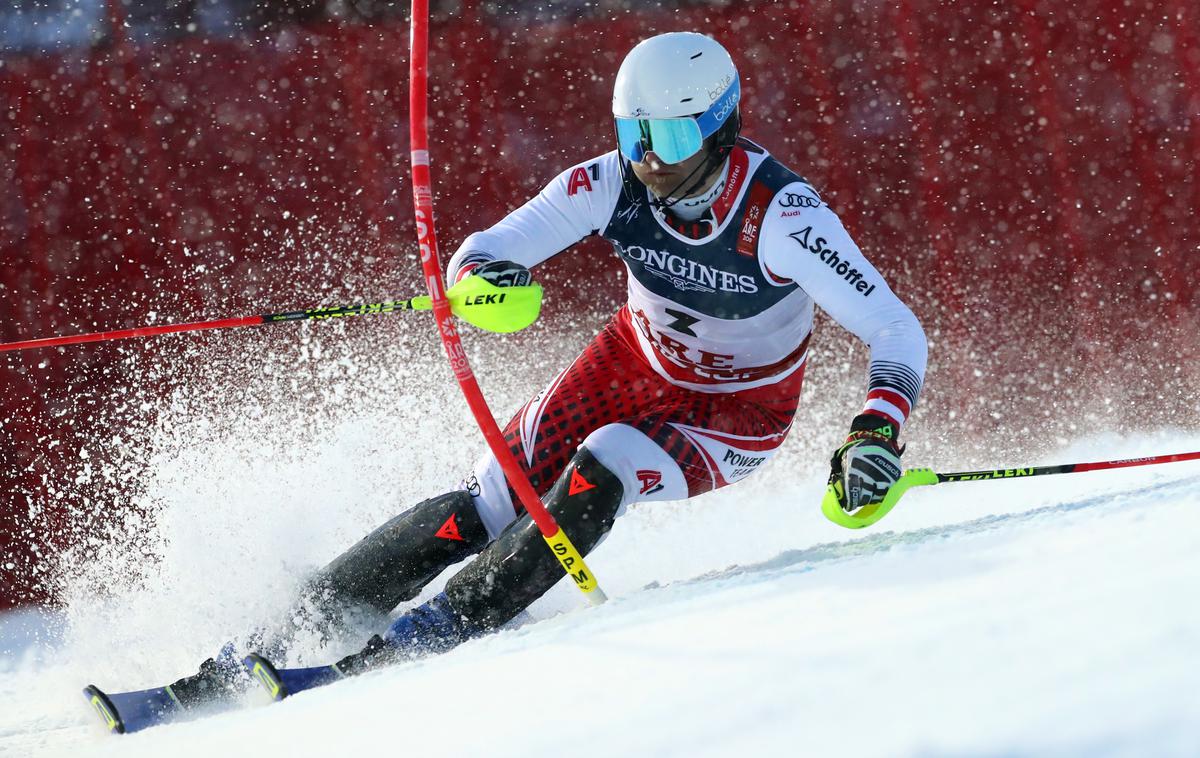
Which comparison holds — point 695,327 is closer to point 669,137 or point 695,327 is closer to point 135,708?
point 669,137

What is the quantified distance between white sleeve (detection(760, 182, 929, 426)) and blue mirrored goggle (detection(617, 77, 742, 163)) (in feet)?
0.69

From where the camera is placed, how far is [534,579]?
6.87ft

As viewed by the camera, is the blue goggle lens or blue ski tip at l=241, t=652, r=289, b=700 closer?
blue ski tip at l=241, t=652, r=289, b=700

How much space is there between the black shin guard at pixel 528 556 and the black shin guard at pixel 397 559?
0.17 metres

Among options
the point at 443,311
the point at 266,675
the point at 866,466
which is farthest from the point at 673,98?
the point at 266,675

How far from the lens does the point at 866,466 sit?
189cm

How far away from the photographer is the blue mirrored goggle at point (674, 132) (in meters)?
2.20

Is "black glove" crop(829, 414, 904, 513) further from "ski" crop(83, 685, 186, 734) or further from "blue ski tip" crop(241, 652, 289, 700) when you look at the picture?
"ski" crop(83, 685, 186, 734)

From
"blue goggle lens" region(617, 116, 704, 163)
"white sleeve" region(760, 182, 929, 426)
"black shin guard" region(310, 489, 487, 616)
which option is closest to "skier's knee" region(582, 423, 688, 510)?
"black shin guard" region(310, 489, 487, 616)

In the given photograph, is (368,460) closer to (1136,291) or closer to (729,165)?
(729,165)

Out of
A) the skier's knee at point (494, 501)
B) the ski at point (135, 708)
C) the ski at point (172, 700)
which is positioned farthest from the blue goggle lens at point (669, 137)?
the ski at point (135, 708)

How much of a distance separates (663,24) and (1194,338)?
2.37 m

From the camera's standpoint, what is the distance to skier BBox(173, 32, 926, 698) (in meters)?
2.10

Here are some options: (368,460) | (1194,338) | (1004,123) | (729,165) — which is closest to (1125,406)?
(1194,338)
